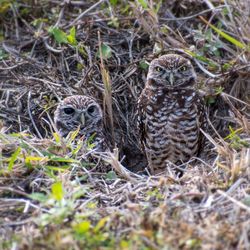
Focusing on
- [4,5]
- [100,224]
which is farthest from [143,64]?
[100,224]

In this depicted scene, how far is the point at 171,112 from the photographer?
234 inches

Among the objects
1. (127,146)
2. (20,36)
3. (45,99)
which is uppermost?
(20,36)

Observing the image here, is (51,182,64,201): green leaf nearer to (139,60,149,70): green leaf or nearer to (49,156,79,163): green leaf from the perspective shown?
(49,156,79,163): green leaf

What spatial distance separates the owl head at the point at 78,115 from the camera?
6.22 metres

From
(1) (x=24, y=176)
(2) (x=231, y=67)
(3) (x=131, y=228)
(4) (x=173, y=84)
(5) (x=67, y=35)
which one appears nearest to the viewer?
(3) (x=131, y=228)

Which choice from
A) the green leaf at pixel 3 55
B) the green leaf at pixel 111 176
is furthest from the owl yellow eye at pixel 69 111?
the green leaf at pixel 111 176

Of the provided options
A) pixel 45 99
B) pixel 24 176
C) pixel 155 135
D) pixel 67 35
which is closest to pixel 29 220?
pixel 24 176

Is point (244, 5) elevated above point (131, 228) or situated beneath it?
elevated above

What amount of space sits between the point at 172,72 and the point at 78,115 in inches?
37.9

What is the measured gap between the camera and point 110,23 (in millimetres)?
7070

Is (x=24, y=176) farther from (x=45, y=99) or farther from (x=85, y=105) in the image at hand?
(x=45, y=99)

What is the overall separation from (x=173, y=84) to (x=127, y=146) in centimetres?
112

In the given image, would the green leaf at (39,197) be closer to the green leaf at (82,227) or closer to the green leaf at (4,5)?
the green leaf at (82,227)

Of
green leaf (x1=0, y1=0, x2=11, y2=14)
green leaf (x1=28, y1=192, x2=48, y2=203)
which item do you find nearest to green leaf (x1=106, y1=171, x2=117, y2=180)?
green leaf (x1=28, y1=192, x2=48, y2=203)
